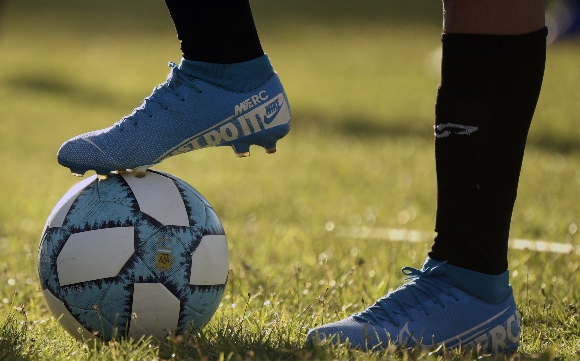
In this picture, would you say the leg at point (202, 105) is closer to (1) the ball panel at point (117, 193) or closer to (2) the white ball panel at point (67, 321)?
(1) the ball panel at point (117, 193)

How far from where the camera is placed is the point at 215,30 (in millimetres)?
2973

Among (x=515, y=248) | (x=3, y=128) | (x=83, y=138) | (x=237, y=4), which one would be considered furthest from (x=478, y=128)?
(x=3, y=128)

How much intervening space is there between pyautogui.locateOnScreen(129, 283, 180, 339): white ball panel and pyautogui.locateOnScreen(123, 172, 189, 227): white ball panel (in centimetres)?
23

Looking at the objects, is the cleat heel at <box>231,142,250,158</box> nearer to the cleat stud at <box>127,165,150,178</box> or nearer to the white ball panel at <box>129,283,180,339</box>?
the cleat stud at <box>127,165,150,178</box>

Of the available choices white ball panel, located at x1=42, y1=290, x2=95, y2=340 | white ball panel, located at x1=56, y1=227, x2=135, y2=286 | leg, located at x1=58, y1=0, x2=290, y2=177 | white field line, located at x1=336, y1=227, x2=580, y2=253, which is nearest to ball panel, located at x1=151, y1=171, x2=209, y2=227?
leg, located at x1=58, y1=0, x2=290, y2=177

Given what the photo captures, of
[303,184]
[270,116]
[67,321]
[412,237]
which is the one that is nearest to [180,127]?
[270,116]

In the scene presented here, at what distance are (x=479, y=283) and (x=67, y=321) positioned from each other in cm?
137

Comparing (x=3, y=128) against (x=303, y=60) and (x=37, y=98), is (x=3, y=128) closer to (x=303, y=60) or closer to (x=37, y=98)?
(x=37, y=98)

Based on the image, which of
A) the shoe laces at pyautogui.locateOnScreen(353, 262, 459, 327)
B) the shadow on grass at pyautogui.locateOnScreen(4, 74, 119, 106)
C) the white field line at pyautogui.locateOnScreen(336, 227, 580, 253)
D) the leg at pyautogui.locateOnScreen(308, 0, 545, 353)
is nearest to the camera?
the leg at pyautogui.locateOnScreen(308, 0, 545, 353)

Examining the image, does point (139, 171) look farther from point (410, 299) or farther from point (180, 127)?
point (410, 299)

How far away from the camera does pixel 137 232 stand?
2885 mm

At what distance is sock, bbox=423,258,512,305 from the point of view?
291cm

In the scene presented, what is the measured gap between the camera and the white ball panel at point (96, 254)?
2852mm

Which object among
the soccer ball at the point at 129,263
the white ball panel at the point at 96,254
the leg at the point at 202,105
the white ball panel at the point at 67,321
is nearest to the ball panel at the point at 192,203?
the soccer ball at the point at 129,263
